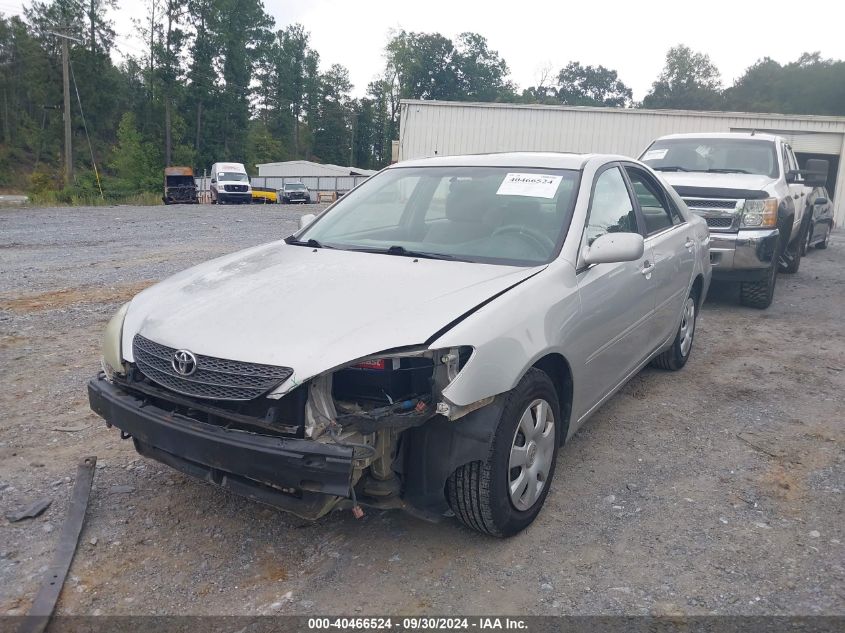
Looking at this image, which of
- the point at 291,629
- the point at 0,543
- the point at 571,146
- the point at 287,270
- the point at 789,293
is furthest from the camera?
the point at 571,146

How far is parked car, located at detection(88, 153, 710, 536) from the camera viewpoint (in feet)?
8.26

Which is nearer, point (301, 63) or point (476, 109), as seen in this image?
point (476, 109)

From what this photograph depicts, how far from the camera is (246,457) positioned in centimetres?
248

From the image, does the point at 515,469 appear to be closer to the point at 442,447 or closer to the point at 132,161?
the point at 442,447

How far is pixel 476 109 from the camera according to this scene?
23.7 meters

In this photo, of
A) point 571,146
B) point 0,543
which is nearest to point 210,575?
point 0,543

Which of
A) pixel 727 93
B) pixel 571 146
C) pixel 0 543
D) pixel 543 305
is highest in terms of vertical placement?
pixel 727 93

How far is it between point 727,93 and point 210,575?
304 ft

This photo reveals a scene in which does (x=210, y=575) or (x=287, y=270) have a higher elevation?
(x=287, y=270)

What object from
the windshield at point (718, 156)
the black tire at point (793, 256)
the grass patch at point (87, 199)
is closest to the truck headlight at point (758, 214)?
the windshield at point (718, 156)

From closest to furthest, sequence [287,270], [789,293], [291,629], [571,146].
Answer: [291,629], [287,270], [789,293], [571,146]

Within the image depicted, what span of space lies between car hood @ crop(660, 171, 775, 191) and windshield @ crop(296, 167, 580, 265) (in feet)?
14.4

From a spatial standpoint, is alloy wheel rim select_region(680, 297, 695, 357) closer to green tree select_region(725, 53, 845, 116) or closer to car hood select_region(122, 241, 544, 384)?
car hood select_region(122, 241, 544, 384)

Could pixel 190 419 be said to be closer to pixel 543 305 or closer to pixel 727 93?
pixel 543 305
